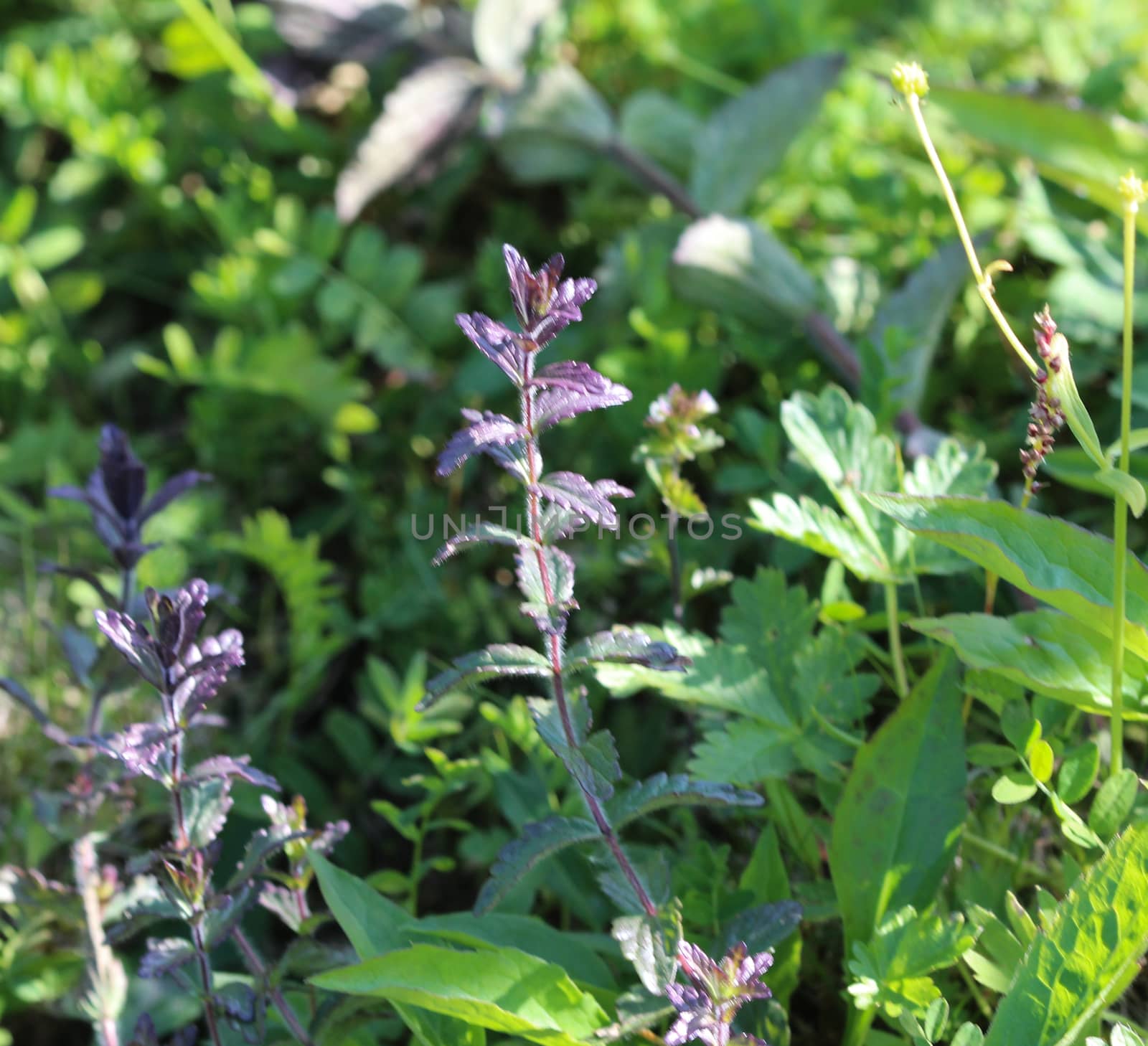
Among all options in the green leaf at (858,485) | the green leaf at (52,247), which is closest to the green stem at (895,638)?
the green leaf at (858,485)

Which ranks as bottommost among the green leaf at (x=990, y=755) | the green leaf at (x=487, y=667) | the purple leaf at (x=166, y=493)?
the purple leaf at (x=166, y=493)

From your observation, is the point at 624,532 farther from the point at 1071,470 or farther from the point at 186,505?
the point at 186,505

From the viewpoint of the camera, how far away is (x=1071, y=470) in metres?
1.54

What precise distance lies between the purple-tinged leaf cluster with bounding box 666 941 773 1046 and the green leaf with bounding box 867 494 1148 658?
0.42m

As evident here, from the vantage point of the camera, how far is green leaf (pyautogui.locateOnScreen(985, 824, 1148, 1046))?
100 centimetres

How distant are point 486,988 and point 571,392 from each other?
1.78 ft

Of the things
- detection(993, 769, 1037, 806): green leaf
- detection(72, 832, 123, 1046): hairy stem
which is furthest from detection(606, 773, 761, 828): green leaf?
detection(72, 832, 123, 1046): hairy stem

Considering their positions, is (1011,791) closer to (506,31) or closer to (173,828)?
(173,828)

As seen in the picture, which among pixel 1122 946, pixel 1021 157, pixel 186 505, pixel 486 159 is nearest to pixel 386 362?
pixel 186 505

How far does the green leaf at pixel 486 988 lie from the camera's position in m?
1.00

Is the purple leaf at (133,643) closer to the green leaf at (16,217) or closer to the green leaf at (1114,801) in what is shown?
the green leaf at (1114,801)

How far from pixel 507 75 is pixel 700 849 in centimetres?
162

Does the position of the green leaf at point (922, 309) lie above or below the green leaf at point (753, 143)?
below

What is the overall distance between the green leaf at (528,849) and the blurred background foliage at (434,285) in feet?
1.11
